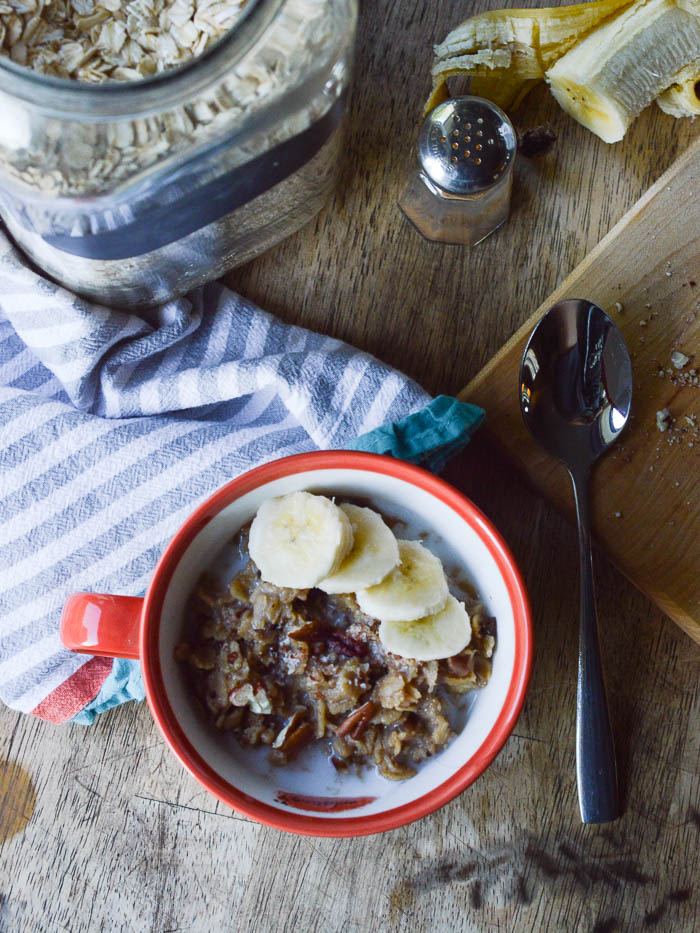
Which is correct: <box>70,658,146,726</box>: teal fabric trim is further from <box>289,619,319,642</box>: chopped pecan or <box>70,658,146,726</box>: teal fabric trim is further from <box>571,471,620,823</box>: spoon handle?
<box>571,471,620,823</box>: spoon handle

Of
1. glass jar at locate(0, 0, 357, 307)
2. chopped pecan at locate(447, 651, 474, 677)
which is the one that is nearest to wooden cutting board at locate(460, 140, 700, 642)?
chopped pecan at locate(447, 651, 474, 677)

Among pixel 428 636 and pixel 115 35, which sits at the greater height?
pixel 115 35

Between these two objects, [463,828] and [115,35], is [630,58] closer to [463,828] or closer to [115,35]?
[115,35]

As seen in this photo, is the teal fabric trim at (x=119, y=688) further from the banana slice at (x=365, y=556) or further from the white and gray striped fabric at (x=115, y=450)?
the banana slice at (x=365, y=556)

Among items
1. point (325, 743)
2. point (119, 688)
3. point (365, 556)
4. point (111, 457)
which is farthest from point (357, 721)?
point (111, 457)

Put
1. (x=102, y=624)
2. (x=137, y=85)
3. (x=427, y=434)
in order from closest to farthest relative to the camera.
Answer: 1. (x=137, y=85)
2. (x=102, y=624)
3. (x=427, y=434)

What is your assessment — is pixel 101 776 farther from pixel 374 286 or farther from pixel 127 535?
pixel 374 286
